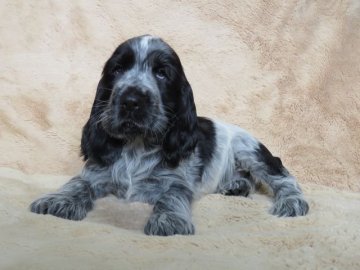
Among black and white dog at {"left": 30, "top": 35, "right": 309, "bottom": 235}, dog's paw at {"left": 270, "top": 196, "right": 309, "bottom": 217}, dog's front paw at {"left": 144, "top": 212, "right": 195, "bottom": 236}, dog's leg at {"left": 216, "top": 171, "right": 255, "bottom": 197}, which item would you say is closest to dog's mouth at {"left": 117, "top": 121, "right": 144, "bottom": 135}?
black and white dog at {"left": 30, "top": 35, "right": 309, "bottom": 235}

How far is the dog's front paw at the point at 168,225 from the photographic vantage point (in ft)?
10.8

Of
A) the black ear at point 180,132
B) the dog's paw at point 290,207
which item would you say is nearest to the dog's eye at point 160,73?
the black ear at point 180,132

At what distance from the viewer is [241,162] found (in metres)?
4.83

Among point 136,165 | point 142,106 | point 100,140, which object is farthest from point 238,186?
point 142,106

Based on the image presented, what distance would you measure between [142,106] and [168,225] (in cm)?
75

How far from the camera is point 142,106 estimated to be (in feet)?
11.9

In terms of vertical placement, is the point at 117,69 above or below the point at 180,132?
above

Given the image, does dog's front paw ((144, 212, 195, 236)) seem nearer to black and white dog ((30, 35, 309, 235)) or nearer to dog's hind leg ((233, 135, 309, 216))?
black and white dog ((30, 35, 309, 235))

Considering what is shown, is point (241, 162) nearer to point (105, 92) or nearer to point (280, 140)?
point (280, 140)

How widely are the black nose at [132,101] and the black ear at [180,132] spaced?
391 mm

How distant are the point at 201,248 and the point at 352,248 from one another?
2.52 feet

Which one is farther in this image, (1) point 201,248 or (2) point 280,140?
(2) point 280,140

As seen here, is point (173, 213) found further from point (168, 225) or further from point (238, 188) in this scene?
point (238, 188)

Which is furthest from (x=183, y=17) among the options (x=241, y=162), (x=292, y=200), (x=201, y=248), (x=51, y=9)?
(x=201, y=248)
